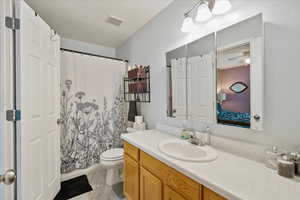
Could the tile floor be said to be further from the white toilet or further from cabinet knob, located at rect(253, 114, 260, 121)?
cabinet knob, located at rect(253, 114, 260, 121)

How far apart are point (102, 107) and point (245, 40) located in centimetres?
208

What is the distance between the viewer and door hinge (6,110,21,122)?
943 mm

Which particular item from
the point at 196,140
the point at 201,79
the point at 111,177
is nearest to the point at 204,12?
the point at 201,79

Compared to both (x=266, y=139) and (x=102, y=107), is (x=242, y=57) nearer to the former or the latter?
(x=266, y=139)

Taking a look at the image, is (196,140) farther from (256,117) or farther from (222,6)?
(222,6)

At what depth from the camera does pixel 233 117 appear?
110 centimetres

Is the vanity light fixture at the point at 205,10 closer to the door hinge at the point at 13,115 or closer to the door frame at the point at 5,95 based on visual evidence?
Result: the door frame at the point at 5,95

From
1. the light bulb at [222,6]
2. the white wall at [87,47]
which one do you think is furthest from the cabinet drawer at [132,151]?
the white wall at [87,47]

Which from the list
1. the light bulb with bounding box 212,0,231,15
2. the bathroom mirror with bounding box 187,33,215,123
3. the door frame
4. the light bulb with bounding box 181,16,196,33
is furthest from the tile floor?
the light bulb with bounding box 212,0,231,15

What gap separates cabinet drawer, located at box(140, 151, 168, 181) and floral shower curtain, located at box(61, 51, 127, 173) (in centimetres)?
127

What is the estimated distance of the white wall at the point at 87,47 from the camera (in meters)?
2.58

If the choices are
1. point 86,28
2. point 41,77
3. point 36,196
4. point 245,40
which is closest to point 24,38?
point 41,77

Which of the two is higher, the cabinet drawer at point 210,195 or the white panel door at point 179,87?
the white panel door at point 179,87

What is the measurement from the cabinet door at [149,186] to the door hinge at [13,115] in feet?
3.61
